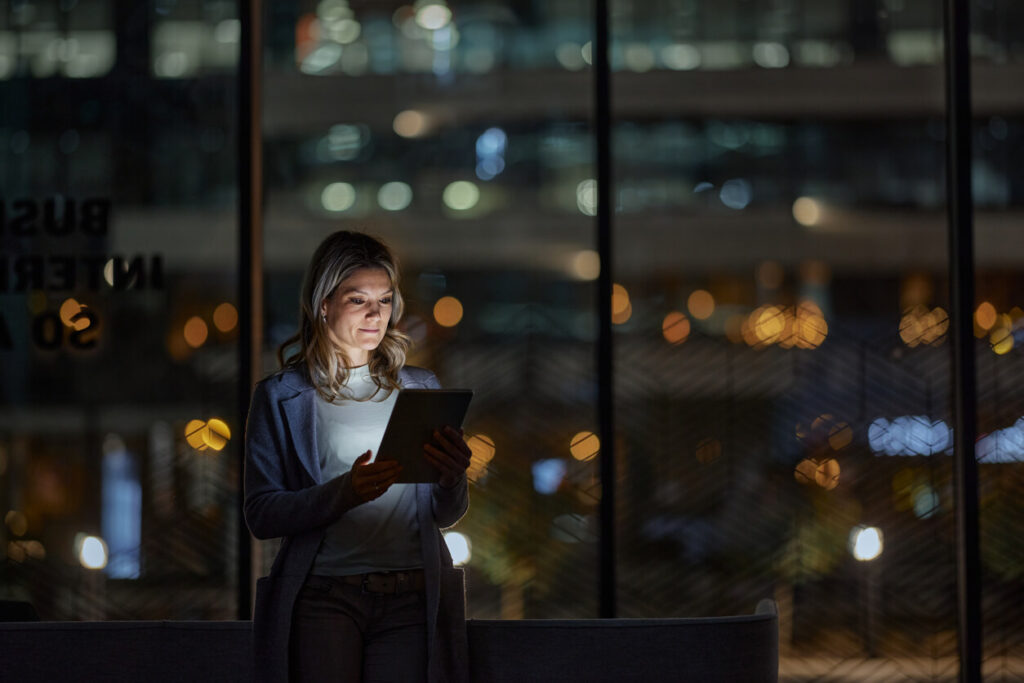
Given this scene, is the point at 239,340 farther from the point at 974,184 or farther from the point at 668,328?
the point at 974,184

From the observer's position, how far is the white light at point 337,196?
4199 mm

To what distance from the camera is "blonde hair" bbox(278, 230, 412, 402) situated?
7.61 feet

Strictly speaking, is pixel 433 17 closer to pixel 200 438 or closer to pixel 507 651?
pixel 200 438

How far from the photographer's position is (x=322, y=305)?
7.68ft

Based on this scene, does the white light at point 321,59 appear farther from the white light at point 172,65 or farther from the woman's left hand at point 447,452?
the woman's left hand at point 447,452

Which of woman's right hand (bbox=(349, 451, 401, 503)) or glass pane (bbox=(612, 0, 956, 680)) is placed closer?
woman's right hand (bbox=(349, 451, 401, 503))

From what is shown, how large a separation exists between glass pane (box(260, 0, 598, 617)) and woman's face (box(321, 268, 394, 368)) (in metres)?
1.73

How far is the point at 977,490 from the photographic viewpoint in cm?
404

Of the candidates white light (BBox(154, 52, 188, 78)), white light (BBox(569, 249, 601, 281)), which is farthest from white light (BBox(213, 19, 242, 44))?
white light (BBox(569, 249, 601, 281))

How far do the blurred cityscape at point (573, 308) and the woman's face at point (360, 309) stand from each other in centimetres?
176

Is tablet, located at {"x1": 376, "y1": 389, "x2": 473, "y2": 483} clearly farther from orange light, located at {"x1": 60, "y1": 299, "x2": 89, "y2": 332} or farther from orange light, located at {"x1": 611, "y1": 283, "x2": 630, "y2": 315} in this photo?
orange light, located at {"x1": 60, "y1": 299, "x2": 89, "y2": 332}

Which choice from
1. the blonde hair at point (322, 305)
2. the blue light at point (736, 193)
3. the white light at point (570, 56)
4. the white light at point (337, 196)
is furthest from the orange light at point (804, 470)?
the blonde hair at point (322, 305)

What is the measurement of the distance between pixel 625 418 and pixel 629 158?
3.25ft

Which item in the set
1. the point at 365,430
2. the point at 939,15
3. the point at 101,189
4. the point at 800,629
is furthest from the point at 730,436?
the point at 101,189
